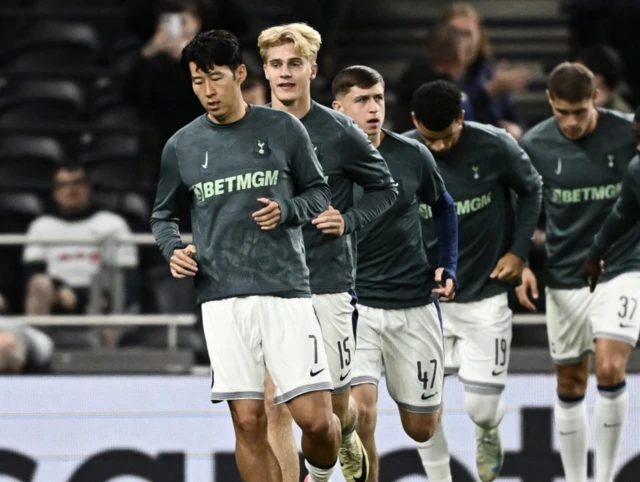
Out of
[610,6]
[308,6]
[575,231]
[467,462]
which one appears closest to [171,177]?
[575,231]

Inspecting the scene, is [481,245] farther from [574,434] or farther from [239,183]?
[239,183]

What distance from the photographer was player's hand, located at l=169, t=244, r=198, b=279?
6309 mm

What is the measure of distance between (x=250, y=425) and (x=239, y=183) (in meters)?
0.96

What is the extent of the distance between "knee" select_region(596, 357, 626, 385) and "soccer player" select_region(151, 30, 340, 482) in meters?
2.33

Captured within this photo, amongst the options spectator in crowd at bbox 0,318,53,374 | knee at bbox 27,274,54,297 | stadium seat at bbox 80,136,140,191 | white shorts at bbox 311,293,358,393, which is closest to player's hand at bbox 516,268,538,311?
white shorts at bbox 311,293,358,393

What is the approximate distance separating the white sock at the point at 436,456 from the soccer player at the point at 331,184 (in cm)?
132

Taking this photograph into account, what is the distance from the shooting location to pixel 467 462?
31.7 ft

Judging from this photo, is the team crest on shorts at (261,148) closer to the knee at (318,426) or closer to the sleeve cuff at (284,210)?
the sleeve cuff at (284,210)

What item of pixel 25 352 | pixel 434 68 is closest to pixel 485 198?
pixel 434 68

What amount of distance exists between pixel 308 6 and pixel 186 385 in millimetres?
3759

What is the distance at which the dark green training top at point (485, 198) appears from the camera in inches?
324

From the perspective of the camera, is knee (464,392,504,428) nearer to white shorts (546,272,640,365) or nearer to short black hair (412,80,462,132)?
white shorts (546,272,640,365)

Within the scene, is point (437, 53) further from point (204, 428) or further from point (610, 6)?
point (204, 428)

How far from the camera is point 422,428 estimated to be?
790 cm
